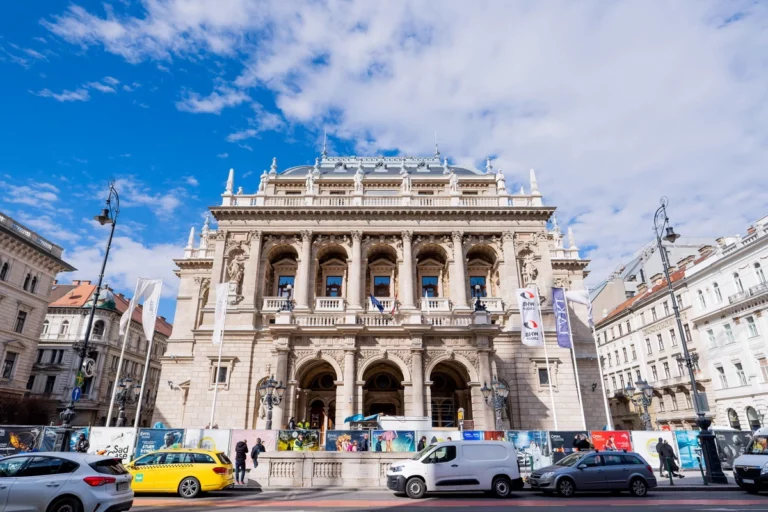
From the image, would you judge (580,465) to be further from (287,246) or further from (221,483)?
(287,246)

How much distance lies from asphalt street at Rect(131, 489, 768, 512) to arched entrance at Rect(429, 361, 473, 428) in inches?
592

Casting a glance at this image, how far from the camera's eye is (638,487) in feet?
49.1

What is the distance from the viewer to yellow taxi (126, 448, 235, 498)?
1409 cm

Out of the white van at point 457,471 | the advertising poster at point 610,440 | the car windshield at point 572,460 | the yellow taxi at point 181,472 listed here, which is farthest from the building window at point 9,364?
the advertising poster at point 610,440

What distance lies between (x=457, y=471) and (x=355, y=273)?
2013 centimetres

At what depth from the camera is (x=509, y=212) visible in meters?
35.0

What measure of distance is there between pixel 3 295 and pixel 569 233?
51.7 metres

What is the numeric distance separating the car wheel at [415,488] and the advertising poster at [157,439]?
11854 millimetres

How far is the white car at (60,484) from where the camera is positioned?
900 cm

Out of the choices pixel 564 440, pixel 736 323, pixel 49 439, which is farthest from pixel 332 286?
pixel 736 323

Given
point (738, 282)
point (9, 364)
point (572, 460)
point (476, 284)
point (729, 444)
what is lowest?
point (572, 460)

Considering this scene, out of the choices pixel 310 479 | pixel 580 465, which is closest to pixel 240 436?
pixel 310 479

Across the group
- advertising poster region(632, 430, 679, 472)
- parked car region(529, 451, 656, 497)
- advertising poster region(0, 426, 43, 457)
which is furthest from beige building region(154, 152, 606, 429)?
parked car region(529, 451, 656, 497)

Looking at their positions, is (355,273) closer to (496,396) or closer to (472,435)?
(496,396)
